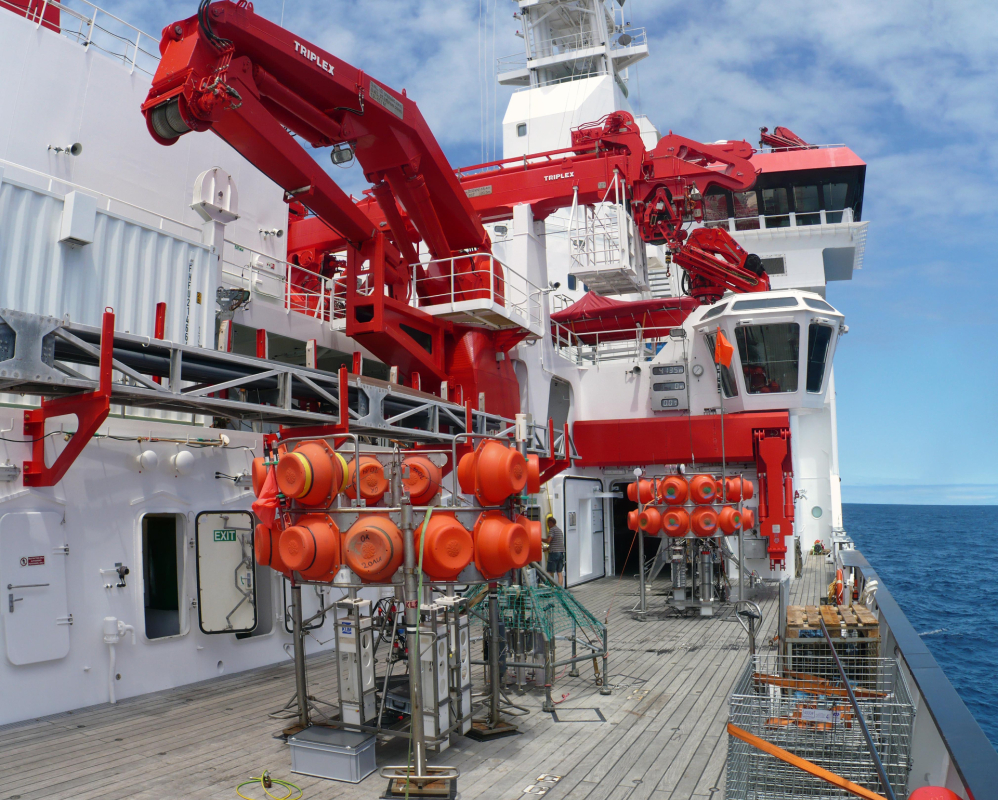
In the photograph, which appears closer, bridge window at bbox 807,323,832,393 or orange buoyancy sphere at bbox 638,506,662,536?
orange buoyancy sphere at bbox 638,506,662,536

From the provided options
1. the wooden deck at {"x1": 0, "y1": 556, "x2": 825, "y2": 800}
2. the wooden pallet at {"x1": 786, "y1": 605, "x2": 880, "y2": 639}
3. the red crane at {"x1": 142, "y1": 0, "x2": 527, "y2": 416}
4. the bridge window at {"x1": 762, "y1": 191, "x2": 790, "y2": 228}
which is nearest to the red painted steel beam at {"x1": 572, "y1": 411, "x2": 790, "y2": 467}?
the red crane at {"x1": 142, "y1": 0, "x2": 527, "y2": 416}

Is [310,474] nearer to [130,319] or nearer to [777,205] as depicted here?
[130,319]

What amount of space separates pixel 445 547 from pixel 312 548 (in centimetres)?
118

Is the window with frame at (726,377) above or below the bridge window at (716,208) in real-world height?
below

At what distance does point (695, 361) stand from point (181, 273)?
609 inches

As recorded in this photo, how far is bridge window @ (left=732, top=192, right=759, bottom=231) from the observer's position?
3297 centimetres

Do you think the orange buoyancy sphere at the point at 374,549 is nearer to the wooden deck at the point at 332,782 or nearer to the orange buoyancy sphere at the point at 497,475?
the orange buoyancy sphere at the point at 497,475

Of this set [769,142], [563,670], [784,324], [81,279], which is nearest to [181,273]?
[81,279]

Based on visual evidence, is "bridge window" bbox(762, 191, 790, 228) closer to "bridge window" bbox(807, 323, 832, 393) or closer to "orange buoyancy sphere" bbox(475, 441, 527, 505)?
"bridge window" bbox(807, 323, 832, 393)

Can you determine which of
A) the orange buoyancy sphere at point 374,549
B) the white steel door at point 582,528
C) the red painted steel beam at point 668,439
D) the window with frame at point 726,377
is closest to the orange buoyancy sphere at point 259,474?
the orange buoyancy sphere at point 374,549

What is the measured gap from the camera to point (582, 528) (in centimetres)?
2142

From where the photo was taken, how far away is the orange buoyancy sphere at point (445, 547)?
6867mm

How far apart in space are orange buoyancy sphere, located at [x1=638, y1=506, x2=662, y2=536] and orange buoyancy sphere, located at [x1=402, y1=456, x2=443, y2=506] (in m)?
7.39

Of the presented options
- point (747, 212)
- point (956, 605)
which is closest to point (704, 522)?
point (747, 212)
